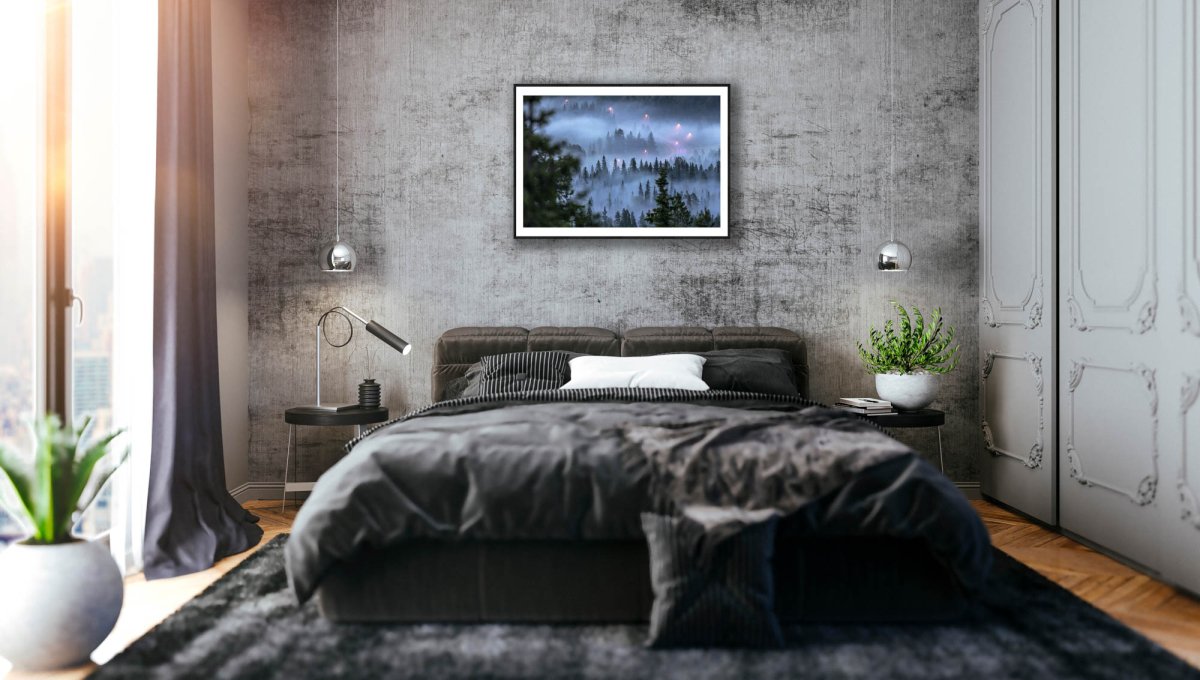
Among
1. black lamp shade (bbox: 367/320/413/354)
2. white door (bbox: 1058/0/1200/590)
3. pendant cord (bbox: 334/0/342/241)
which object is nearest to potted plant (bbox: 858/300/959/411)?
white door (bbox: 1058/0/1200/590)

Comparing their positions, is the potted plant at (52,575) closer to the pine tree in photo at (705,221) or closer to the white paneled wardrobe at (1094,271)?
the pine tree in photo at (705,221)

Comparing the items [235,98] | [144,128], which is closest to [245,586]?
[144,128]

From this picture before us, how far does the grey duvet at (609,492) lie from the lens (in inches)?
94.0

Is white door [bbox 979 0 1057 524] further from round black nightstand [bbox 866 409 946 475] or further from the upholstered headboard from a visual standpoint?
the upholstered headboard

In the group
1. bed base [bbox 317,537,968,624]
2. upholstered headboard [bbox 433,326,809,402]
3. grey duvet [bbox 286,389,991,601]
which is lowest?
bed base [bbox 317,537,968,624]

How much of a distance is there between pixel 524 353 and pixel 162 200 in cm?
172

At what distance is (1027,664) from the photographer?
7.26 ft

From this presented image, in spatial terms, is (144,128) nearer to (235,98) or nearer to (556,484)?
(235,98)

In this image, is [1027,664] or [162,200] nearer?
[1027,664]

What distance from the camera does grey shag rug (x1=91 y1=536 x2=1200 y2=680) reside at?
2.17 metres

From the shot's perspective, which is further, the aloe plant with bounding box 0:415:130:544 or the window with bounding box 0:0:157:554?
the window with bounding box 0:0:157:554

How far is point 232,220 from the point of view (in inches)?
172

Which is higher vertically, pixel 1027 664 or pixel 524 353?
pixel 524 353

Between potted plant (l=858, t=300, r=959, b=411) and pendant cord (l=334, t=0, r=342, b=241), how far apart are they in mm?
2952
